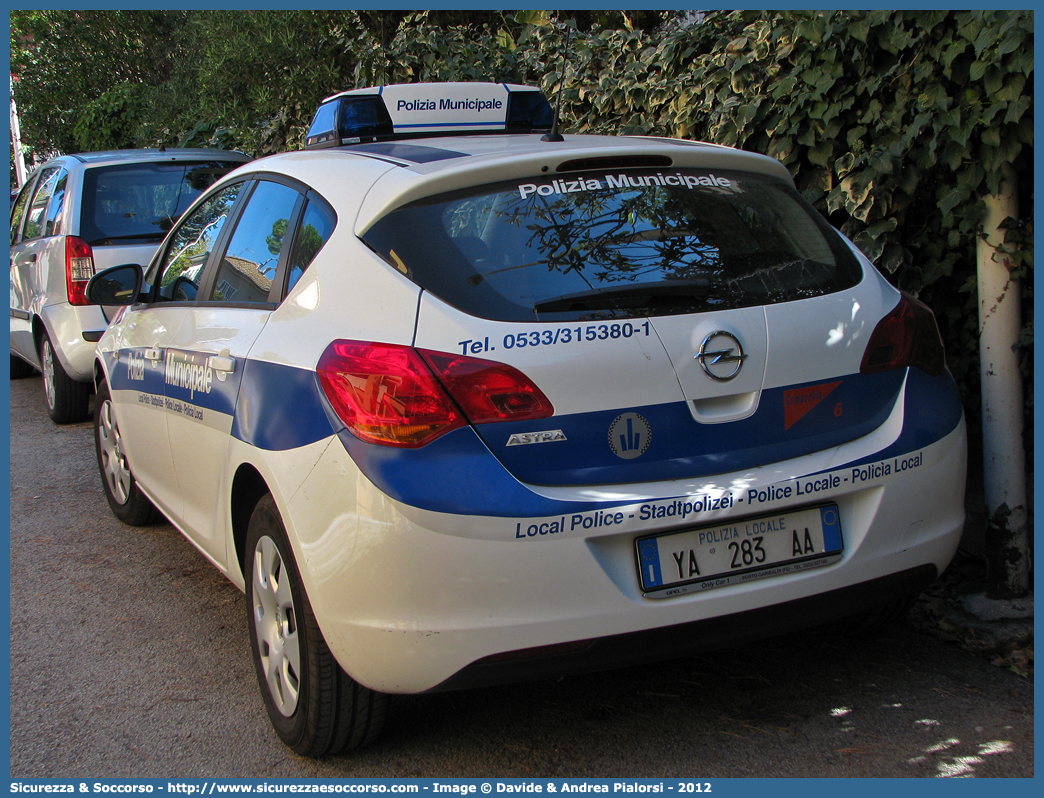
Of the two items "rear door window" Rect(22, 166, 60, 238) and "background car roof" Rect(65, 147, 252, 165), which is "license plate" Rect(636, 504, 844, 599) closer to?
"background car roof" Rect(65, 147, 252, 165)

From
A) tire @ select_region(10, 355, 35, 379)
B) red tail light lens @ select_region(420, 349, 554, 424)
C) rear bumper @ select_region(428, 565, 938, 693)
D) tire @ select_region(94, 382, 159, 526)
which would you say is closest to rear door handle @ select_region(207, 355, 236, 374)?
red tail light lens @ select_region(420, 349, 554, 424)

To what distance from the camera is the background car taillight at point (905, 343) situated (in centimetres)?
271

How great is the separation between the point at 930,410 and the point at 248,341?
78.3 inches

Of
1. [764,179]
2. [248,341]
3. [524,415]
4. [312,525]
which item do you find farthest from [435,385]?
[764,179]

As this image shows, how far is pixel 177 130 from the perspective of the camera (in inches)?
516

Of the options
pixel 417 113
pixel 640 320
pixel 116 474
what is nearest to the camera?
pixel 640 320

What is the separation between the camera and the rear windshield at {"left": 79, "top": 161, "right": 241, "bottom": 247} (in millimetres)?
6871

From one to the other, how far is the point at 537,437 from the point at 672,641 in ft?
2.00

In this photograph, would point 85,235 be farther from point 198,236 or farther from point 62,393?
point 198,236

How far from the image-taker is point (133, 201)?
701 cm

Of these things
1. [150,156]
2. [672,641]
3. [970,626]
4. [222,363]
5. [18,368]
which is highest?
[150,156]

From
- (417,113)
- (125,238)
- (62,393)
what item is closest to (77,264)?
(125,238)

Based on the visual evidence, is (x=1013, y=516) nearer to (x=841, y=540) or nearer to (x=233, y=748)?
(x=841, y=540)

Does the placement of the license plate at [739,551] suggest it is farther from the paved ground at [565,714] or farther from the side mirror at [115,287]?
the side mirror at [115,287]
